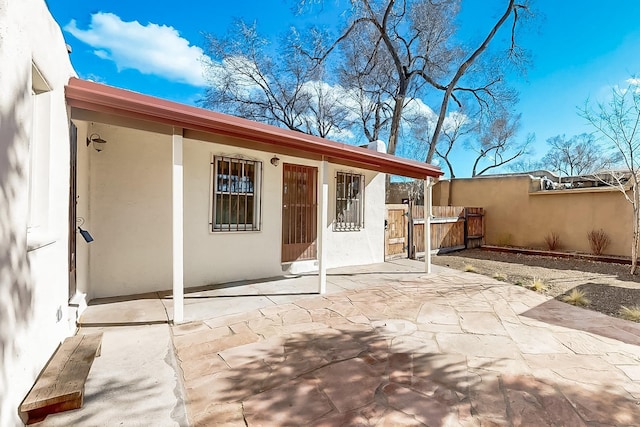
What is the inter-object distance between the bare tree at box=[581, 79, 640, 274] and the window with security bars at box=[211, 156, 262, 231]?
9.93 m

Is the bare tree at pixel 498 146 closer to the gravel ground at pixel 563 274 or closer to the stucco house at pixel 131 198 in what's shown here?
the gravel ground at pixel 563 274

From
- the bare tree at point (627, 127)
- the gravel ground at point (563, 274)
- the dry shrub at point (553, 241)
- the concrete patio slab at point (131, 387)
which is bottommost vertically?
the gravel ground at point (563, 274)

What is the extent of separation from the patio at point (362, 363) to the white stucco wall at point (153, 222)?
0.58 metres

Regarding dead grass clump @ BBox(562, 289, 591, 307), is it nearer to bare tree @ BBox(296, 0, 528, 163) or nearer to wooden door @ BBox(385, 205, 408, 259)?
wooden door @ BBox(385, 205, 408, 259)

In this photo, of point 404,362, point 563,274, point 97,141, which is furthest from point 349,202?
point 563,274

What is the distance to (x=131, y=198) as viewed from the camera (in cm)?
509

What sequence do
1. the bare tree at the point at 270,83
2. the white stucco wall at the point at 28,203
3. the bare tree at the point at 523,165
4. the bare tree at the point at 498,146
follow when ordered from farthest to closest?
the bare tree at the point at 523,165
the bare tree at the point at 498,146
the bare tree at the point at 270,83
the white stucco wall at the point at 28,203

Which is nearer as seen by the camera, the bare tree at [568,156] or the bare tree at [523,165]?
the bare tree at [568,156]

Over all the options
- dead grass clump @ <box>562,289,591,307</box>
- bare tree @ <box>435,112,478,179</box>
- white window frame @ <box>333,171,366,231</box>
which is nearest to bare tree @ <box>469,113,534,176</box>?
bare tree @ <box>435,112,478,179</box>

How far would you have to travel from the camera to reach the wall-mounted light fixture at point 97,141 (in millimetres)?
4672

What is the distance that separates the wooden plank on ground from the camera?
1.97 metres

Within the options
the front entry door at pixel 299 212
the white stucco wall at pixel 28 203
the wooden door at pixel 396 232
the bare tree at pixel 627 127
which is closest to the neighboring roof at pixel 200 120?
the white stucco wall at pixel 28 203

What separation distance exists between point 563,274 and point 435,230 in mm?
3987

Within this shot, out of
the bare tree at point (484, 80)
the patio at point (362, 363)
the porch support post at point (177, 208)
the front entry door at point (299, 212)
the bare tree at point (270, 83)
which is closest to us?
the patio at point (362, 363)
